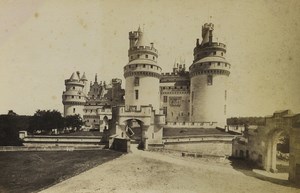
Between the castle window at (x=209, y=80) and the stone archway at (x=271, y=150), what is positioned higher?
the castle window at (x=209, y=80)

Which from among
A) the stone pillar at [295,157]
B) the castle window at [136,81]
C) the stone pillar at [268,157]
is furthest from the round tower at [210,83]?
the stone pillar at [295,157]

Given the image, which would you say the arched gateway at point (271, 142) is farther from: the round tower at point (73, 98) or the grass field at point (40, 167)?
the round tower at point (73, 98)

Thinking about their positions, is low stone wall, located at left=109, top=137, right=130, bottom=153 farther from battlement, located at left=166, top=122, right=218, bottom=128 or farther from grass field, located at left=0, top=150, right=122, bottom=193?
battlement, located at left=166, top=122, right=218, bottom=128

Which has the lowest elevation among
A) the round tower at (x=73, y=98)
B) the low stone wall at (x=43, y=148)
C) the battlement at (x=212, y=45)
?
the low stone wall at (x=43, y=148)

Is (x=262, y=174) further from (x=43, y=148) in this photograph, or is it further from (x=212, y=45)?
(x=212, y=45)

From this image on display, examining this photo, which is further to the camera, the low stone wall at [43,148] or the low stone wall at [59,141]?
the low stone wall at [59,141]

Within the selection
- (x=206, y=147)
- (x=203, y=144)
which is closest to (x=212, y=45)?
(x=203, y=144)

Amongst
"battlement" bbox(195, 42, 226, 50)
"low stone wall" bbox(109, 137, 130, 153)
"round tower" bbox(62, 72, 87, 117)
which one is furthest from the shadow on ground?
"round tower" bbox(62, 72, 87, 117)
